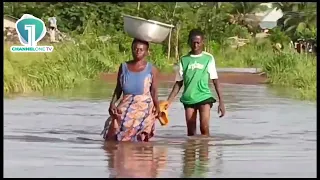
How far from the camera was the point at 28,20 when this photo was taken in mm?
8188

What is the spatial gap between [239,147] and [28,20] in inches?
96.5

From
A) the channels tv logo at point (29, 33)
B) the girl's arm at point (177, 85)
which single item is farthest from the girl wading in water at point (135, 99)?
the channels tv logo at point (29, 33)

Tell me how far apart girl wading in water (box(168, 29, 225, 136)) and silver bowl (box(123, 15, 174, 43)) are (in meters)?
0.29

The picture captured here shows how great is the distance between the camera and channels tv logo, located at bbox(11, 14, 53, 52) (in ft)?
26.6

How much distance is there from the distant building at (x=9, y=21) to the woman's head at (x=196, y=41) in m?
1.80

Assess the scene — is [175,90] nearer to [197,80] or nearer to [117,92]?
[197,80]

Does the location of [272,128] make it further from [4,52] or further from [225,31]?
[4,52]

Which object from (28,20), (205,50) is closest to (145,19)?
(205,50)

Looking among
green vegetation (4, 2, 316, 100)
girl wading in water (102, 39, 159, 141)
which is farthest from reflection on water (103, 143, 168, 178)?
green vegetation (4, 2, 316, 100)

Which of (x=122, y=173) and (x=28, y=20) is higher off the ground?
(x=28, y=20)

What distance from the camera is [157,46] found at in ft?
26.4

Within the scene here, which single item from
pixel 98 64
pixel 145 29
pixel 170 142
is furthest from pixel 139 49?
pixel 98 64

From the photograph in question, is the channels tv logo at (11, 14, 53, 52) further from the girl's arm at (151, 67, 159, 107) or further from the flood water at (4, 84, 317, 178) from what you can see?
the girl's arm at (151, 67, 159, 107)

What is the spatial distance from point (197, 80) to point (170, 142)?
0.66m
